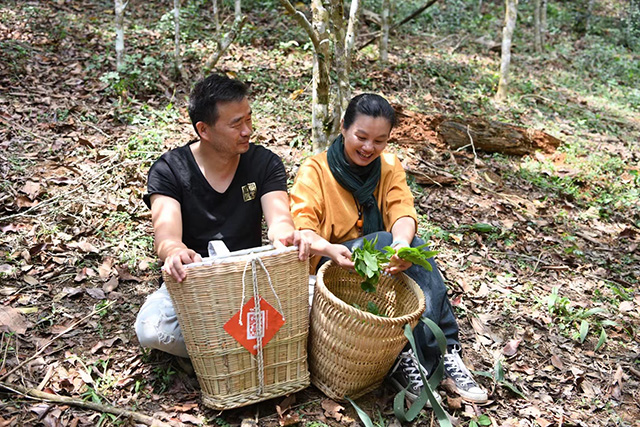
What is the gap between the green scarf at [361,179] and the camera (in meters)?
3.27

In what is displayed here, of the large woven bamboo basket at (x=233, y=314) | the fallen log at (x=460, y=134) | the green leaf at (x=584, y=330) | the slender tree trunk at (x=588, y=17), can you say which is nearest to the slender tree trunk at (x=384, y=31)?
the fallen log at (x=460, y=134)

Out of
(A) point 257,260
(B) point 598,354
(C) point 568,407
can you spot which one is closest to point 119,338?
(A) point 257,260

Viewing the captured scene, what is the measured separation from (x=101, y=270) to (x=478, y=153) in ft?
15.3

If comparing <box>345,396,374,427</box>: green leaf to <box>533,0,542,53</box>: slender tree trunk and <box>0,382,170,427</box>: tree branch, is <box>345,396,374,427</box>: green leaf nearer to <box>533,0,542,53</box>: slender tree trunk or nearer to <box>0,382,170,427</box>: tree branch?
<box>0,382,170,427</box>: tree branch

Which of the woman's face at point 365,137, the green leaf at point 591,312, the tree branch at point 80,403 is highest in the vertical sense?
the woman's face at point 365,137

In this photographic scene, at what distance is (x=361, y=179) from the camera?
3355mm

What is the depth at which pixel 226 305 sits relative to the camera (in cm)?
258

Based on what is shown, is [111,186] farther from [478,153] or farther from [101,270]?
[478,153]

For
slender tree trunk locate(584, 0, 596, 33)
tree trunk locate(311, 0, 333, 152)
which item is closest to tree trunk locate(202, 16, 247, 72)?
tree trunk locate(311, 0, 333, 152)

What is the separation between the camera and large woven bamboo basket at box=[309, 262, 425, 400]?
2678 mm

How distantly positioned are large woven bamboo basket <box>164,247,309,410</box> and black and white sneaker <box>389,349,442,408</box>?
590mm

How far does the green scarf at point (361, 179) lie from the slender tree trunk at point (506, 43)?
19.9 feet

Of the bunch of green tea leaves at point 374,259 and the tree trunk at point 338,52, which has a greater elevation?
the tree trunk at point 338,52

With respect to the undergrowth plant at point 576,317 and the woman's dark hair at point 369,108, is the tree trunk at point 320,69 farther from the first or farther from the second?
the undergrowth plant at point 576,317
